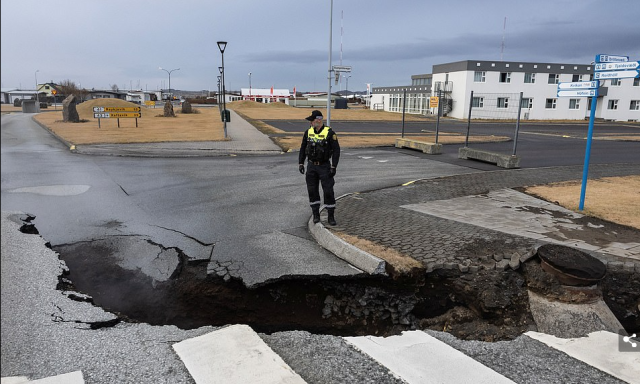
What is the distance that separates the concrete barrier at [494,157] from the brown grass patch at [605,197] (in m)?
2.55

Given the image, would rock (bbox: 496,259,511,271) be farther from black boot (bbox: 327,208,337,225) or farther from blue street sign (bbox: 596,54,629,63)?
blue street sign (bbox: 596,54,629,63)

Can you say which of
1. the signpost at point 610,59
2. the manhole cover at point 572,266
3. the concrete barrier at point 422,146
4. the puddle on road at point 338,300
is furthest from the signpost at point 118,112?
the manhole cover at point 572,266

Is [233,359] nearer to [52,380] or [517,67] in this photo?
[52,380]

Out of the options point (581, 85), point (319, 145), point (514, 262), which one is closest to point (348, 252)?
point (319, 145)

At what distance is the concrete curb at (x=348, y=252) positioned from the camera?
17.4 ft

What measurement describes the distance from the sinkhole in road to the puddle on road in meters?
0.01

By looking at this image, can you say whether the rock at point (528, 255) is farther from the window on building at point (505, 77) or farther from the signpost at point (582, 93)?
the window on building at point (505, 77)

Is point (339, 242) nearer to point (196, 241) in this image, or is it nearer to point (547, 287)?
→ point (196, 241)

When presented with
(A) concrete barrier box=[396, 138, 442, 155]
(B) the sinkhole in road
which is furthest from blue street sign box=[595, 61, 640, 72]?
(A) concrete barrier box=[396, 138, 442, 155]

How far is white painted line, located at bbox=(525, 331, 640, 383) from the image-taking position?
352 cm

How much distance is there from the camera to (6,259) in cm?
535

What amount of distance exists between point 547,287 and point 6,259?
6.52 m

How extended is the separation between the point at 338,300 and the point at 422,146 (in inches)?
546

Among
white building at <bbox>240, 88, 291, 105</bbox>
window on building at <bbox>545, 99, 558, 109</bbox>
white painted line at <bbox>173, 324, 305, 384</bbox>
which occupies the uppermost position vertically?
white building at <bbox>240, 88, 291, 105</bbox>
